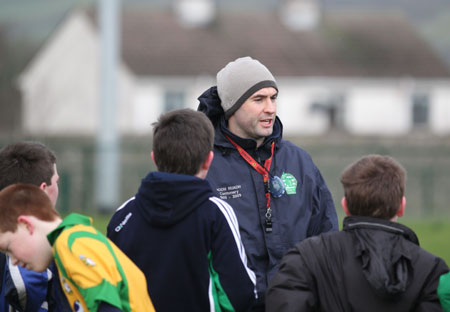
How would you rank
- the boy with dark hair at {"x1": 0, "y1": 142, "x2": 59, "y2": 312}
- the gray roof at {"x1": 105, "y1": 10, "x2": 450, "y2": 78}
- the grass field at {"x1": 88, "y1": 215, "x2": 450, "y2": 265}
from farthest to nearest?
the gray roof at {"x1": 105, "y1": 10, "x2": 450, "y2": 78}, the grass field at {"x1": 88, "y1": 215, "x2": 450, "y2": 265}, the boy with dark hair at {"x1": 0, "y1": 142, "x2": 59, "y2": 312}

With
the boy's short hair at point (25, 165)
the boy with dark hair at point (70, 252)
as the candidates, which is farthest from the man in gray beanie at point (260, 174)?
the boy with dark hair at point (70, 252)

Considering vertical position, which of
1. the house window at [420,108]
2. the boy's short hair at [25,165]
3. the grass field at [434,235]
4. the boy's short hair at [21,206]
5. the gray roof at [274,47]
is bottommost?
the grass field at [434,235]

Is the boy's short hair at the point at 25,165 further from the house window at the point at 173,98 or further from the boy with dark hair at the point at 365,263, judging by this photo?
the house window at the point at 173,98

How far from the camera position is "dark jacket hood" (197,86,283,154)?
4305mm

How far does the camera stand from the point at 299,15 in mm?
44125

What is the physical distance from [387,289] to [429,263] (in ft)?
0.85

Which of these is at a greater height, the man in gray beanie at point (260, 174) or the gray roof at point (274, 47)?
the gray roof at point (274, 47)

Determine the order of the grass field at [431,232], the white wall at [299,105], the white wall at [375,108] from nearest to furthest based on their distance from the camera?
the grass field at [431,232]
the white wall at [299,105]
the white wall at [375,108]

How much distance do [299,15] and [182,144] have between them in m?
41.4

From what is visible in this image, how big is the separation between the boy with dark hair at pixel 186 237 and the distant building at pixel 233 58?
3307 cm

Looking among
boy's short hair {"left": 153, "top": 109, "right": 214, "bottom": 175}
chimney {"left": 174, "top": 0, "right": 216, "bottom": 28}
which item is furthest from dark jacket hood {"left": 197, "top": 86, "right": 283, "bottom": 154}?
chimney {"left": 174, "top": 0, "right": 216, "bottom": 28}

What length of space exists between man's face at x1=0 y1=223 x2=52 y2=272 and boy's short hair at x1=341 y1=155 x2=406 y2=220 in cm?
138

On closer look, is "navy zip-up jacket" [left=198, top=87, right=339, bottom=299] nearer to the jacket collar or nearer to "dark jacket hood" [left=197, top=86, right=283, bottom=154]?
"dark jacket hood" [left=197, top=86, right=283, bottom=154]

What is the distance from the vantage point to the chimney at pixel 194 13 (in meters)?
42.9
